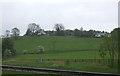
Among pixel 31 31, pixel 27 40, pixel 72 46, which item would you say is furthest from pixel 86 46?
pixel 31 31

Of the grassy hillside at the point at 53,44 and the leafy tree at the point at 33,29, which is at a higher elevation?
the leafy tree at the point at 33,29

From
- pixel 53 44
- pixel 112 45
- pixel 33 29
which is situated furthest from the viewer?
pixel 33 29

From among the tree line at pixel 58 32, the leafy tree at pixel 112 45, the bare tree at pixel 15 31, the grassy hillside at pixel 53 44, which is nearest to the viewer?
the leafy tree at pixel 112 45

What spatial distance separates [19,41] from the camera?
8619 centimetres

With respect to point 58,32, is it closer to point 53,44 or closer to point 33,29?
point 33,29

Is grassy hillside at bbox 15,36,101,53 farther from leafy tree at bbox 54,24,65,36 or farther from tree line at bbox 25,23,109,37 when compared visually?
leafy tree at bbox 54,24,65,36

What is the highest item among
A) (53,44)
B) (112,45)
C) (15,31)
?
(15,31)

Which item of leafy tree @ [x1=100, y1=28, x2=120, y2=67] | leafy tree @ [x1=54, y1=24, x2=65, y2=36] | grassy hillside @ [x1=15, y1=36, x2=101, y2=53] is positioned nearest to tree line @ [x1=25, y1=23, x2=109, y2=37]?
leafy tree @ [x1=54, y1=24, x2=65, y2=36]

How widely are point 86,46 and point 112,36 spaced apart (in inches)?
1659

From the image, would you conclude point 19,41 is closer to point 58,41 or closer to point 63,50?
point 58,41

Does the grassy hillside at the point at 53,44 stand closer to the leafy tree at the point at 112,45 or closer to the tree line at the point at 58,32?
the tree line at the point at 58,32

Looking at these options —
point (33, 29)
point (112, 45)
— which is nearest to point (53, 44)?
point (33, 29)

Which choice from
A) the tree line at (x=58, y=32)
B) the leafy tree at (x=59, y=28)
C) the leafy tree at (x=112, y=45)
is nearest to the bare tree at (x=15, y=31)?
the tree line at (x=58, y=32)

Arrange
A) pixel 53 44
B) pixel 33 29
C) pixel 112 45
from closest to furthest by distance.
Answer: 1. pixel 112 45
2. pixel 53 44
3. pixel 33 29
